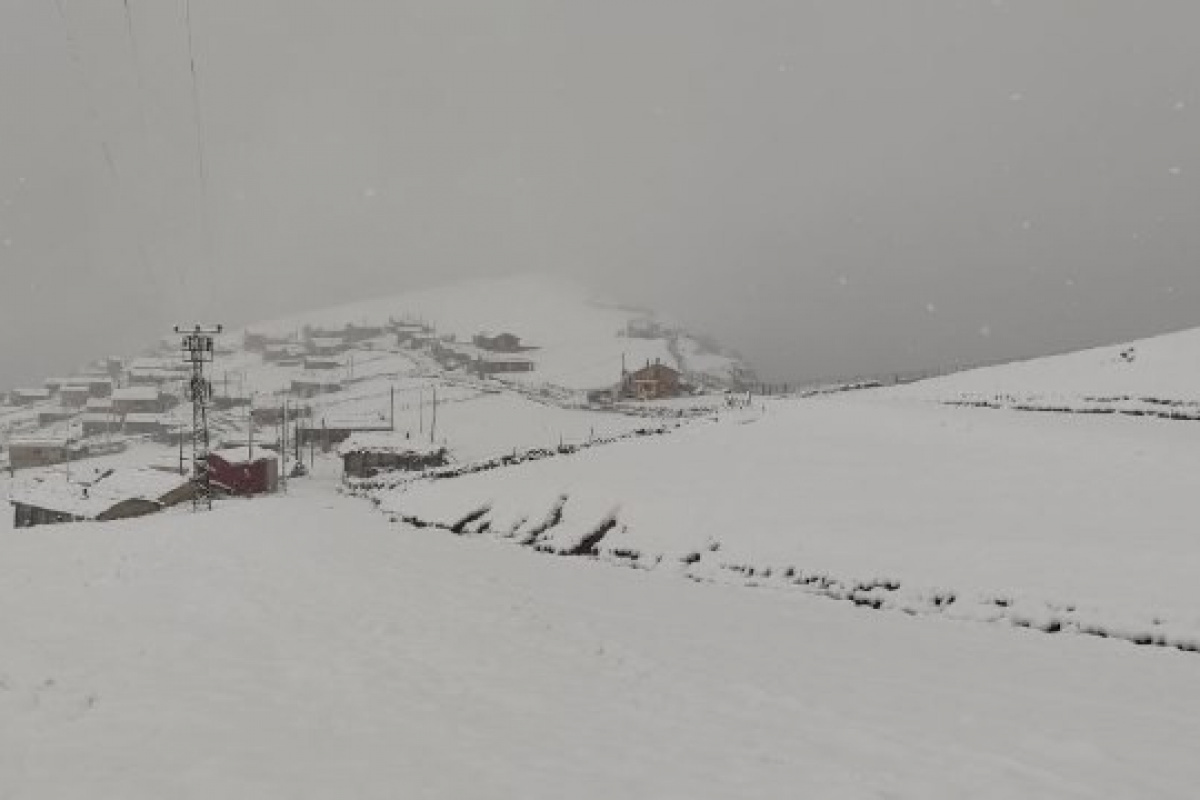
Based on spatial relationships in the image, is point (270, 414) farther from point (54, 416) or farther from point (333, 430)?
point (54, 416)

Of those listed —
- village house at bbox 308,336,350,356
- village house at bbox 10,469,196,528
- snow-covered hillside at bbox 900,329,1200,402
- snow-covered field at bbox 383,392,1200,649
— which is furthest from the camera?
village house at bbox 308,336,350,356

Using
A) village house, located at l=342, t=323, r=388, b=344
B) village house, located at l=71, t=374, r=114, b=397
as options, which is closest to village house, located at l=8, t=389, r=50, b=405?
village house, located at l=71, t=374, r=114, b=397

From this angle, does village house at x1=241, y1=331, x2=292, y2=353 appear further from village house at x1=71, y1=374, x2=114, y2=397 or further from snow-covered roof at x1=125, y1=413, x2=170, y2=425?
snow-covered roof at x1=125, y1=413, x2=170, y2=425

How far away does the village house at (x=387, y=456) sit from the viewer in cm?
7625

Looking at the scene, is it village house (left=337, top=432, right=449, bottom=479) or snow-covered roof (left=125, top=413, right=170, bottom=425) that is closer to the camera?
village house (left=337, top=432, right=449, bottom=479)

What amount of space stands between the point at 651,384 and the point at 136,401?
7056 centimetres

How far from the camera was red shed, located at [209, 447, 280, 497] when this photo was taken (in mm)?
72062

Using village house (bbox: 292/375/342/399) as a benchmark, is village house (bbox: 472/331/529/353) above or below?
above

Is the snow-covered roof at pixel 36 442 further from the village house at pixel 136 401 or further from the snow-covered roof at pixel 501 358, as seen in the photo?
the snow-covered roof at pixel 501 358

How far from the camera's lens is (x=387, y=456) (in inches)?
3017

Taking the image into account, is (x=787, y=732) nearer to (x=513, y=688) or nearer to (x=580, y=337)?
(x=513, y=688)

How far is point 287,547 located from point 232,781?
17.3 m

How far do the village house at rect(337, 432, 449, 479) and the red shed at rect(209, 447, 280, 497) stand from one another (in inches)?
286

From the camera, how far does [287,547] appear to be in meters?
23.6
